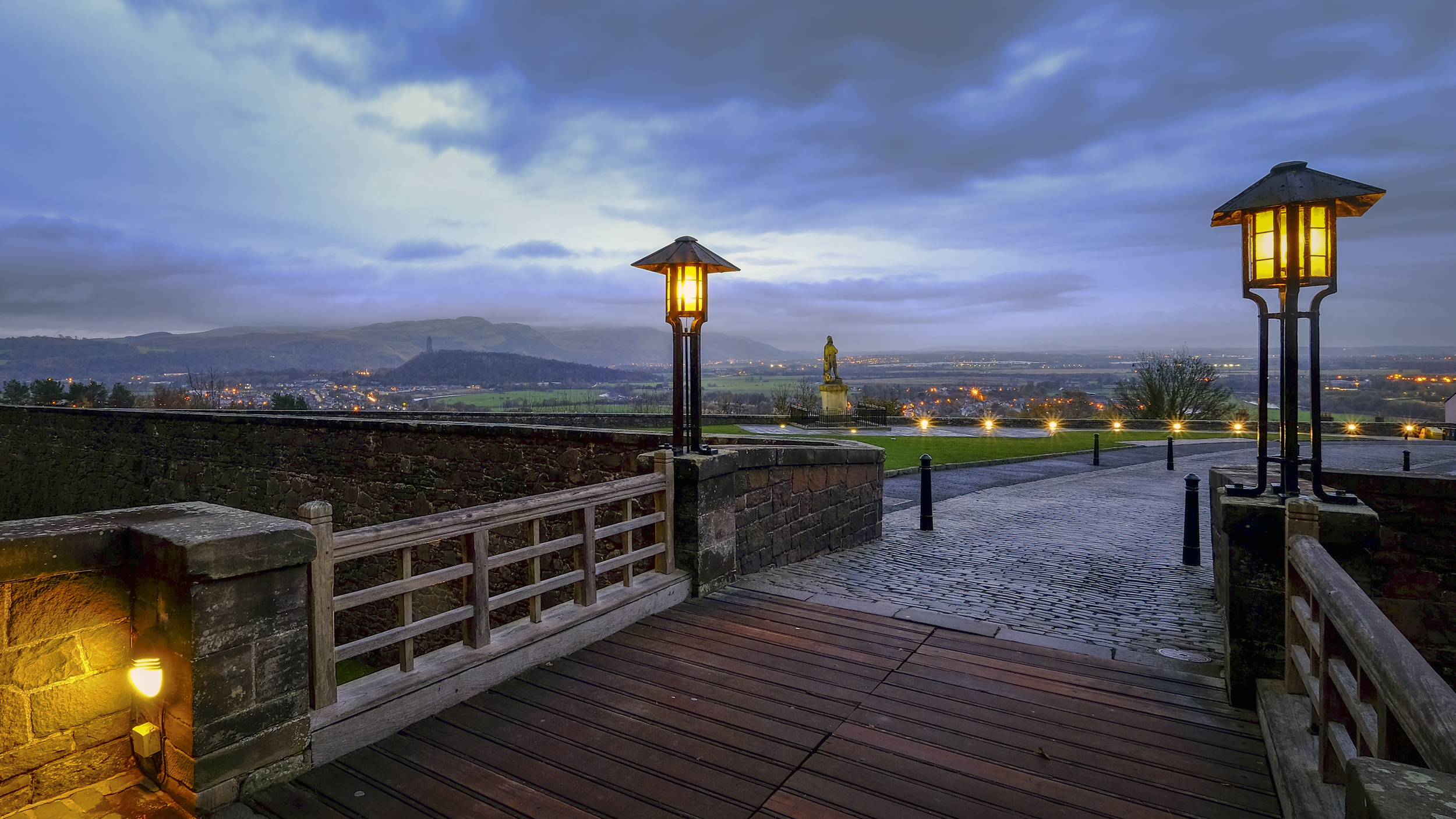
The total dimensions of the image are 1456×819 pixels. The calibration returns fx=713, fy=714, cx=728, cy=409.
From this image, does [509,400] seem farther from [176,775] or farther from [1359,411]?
[176,775]

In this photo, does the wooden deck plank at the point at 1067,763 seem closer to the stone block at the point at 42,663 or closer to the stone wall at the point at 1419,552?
the stone block at the point at 42,663

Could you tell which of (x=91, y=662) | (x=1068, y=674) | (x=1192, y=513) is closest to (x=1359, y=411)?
(x=1192, y=513)

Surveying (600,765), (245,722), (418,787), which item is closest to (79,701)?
(245,722)

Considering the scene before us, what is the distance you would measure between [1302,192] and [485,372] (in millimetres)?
82832

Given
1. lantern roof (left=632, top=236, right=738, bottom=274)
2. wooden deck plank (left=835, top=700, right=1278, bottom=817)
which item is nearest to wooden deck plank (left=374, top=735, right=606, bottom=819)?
wooden deck plank (left=835, top=700, right=1278, bottom=817)

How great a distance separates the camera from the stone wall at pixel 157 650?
2.79 metres

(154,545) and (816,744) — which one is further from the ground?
(154,545)

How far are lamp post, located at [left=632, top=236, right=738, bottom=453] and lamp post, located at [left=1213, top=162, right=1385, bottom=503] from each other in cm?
435

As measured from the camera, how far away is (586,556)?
4.88 m

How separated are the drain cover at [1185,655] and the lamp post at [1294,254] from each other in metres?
1.14

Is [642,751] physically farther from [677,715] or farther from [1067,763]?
[1067,763]

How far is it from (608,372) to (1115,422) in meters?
76.2

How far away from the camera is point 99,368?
8181cm

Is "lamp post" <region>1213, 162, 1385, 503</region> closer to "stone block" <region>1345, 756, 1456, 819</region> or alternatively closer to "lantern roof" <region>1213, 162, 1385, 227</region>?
"lantern roof" <region>1213, 162, 1385, 227</region>
